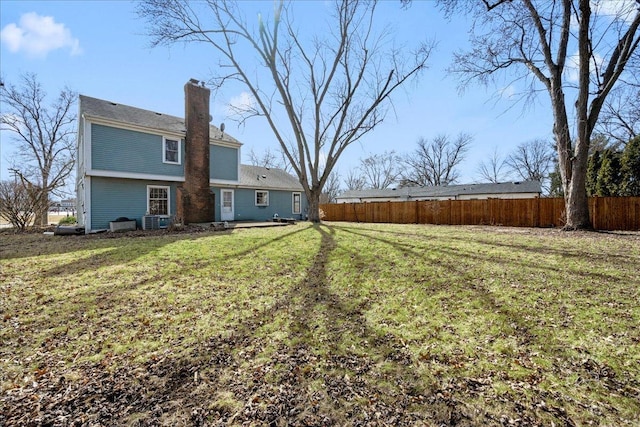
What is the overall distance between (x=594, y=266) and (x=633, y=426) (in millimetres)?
4459

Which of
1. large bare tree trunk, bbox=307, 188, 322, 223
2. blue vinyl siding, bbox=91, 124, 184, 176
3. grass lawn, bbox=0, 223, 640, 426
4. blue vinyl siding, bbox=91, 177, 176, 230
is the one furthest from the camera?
large bare tree trunk, bbox=307, 188, 322, 223

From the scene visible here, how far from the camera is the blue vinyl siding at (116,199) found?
1236 cm

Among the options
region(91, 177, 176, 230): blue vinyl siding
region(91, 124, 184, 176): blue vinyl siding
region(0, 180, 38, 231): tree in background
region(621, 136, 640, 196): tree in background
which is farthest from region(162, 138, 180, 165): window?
region(621, 136, 640, 196): tree in background

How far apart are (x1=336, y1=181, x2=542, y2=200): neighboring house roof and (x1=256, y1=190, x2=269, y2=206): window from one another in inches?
763

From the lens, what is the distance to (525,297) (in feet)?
12.8

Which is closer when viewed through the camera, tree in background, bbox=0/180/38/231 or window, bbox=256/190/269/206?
tree in background, bbox=0/180/38/231

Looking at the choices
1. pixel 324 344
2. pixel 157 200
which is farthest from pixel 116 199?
pixel 324 344

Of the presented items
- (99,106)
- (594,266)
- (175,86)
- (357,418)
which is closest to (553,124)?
(594,266)

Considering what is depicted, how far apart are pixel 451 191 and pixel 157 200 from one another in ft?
90.8

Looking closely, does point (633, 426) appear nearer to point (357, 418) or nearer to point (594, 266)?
point (357, 418)

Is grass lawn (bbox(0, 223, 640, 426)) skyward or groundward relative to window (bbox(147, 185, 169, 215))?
groundward

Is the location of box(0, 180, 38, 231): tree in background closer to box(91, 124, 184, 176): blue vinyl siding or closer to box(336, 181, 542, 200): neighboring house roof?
box(91, 124, 184, 176): blue vinyl siding

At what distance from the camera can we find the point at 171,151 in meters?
14.2

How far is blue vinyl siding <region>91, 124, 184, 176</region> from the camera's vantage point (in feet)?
39.8
